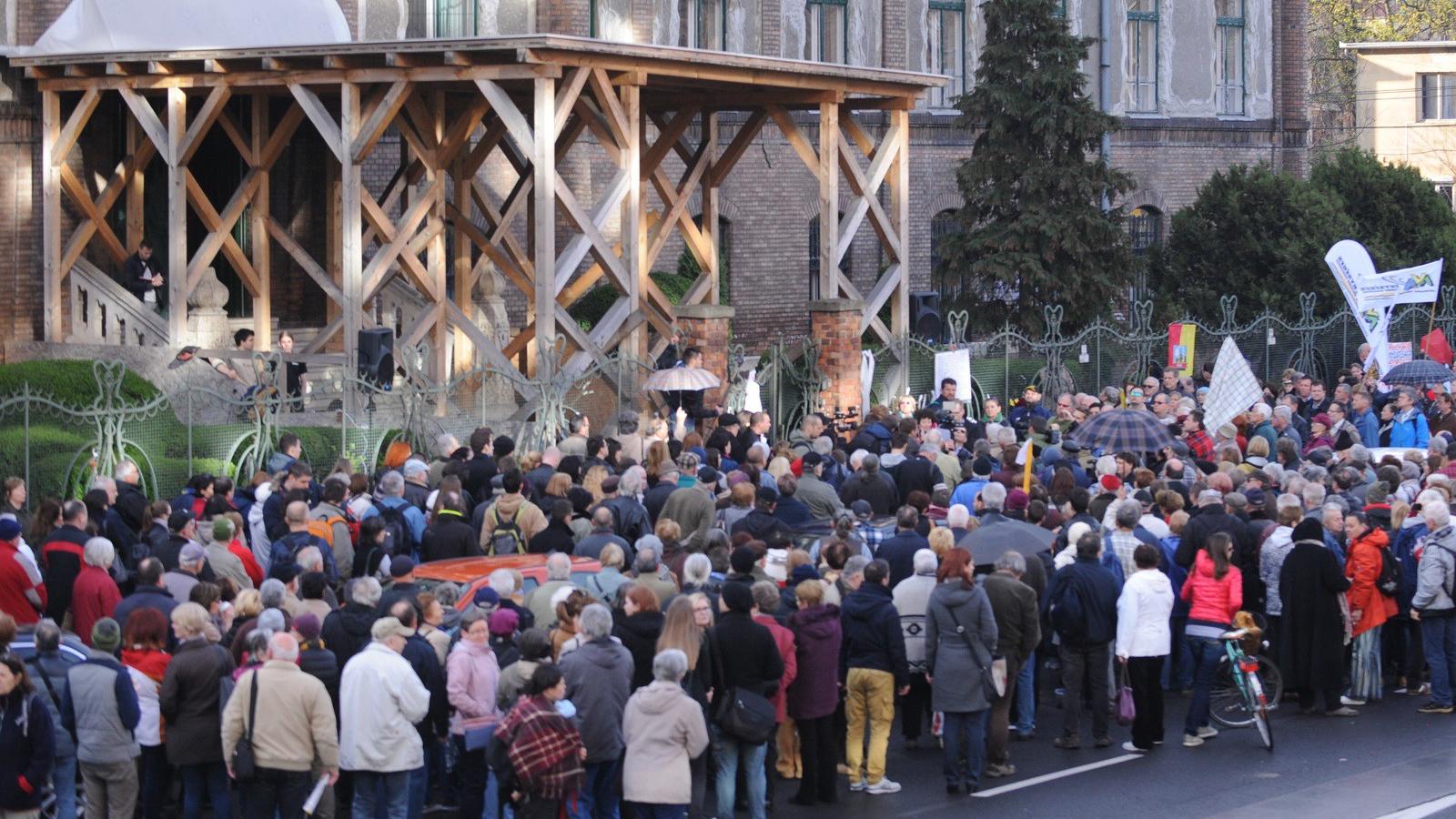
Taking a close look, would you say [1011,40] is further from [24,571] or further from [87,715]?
[87,715]

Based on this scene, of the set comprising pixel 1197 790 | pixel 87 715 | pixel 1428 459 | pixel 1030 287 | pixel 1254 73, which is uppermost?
pixel 1254 73

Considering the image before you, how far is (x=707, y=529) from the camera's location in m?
15.5

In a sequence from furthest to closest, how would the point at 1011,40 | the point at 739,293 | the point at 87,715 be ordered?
the point at 739,293, the point at 1011,40, the point at 87,715

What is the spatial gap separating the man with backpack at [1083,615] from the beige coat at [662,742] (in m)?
3.61

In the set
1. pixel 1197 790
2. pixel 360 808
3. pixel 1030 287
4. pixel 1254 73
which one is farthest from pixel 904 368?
pixel 1254 73

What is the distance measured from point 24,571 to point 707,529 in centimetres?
490

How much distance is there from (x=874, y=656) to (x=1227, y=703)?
3.50 metres

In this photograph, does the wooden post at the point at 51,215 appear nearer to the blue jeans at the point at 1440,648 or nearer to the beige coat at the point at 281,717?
the beige coat at the point at 281,717

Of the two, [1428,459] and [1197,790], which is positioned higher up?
Answer: [1428,459]

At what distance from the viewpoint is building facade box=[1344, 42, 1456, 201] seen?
56.7 m

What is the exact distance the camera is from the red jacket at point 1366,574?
1485cm

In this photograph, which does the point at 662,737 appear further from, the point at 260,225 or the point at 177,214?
the point at 260,225

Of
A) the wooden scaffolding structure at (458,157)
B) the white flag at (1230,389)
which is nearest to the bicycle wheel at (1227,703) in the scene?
the white flag at (1230,389)

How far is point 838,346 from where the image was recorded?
2527 cm
